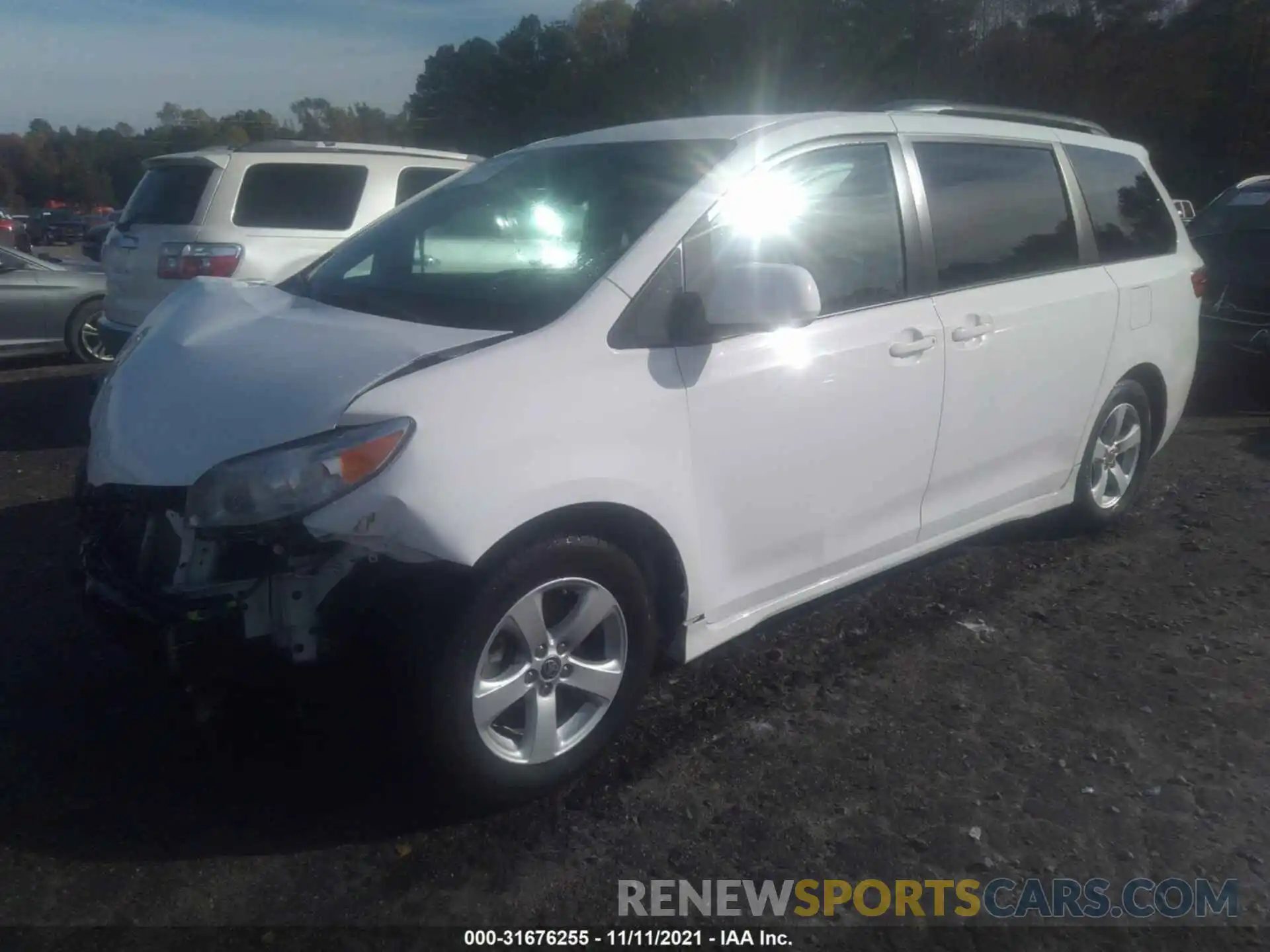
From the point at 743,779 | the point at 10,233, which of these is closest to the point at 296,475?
the point at 743,779

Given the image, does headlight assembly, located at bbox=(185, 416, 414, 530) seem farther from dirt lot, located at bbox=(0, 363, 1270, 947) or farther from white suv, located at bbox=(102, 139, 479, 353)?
white suv, located at bbox=(102, 139, 479, 353)

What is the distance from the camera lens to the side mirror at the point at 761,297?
314 centimetres

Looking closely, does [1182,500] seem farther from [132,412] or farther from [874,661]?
[132,412]

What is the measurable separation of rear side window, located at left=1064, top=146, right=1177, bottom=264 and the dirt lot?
1.60 m

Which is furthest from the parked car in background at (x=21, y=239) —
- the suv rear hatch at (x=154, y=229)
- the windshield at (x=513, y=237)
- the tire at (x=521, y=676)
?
the tire at (x=521, y=676)

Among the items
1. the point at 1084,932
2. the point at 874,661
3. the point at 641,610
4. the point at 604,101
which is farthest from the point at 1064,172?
the point at 604,101

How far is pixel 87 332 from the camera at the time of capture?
10320 mm

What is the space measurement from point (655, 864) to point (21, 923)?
5.00 feet

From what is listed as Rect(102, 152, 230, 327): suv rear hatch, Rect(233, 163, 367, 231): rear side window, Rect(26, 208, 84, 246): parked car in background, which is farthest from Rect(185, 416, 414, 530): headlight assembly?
Rect(26, 208, 84, 246): parked car in background

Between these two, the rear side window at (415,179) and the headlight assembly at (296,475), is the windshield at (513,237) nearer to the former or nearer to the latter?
the headlight assembly at (296,475)

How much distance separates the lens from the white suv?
726 cm

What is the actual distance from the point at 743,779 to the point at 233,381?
6.05 ft

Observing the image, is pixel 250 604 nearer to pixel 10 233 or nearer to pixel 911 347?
pixel 911 347

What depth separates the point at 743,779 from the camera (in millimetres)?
3227
